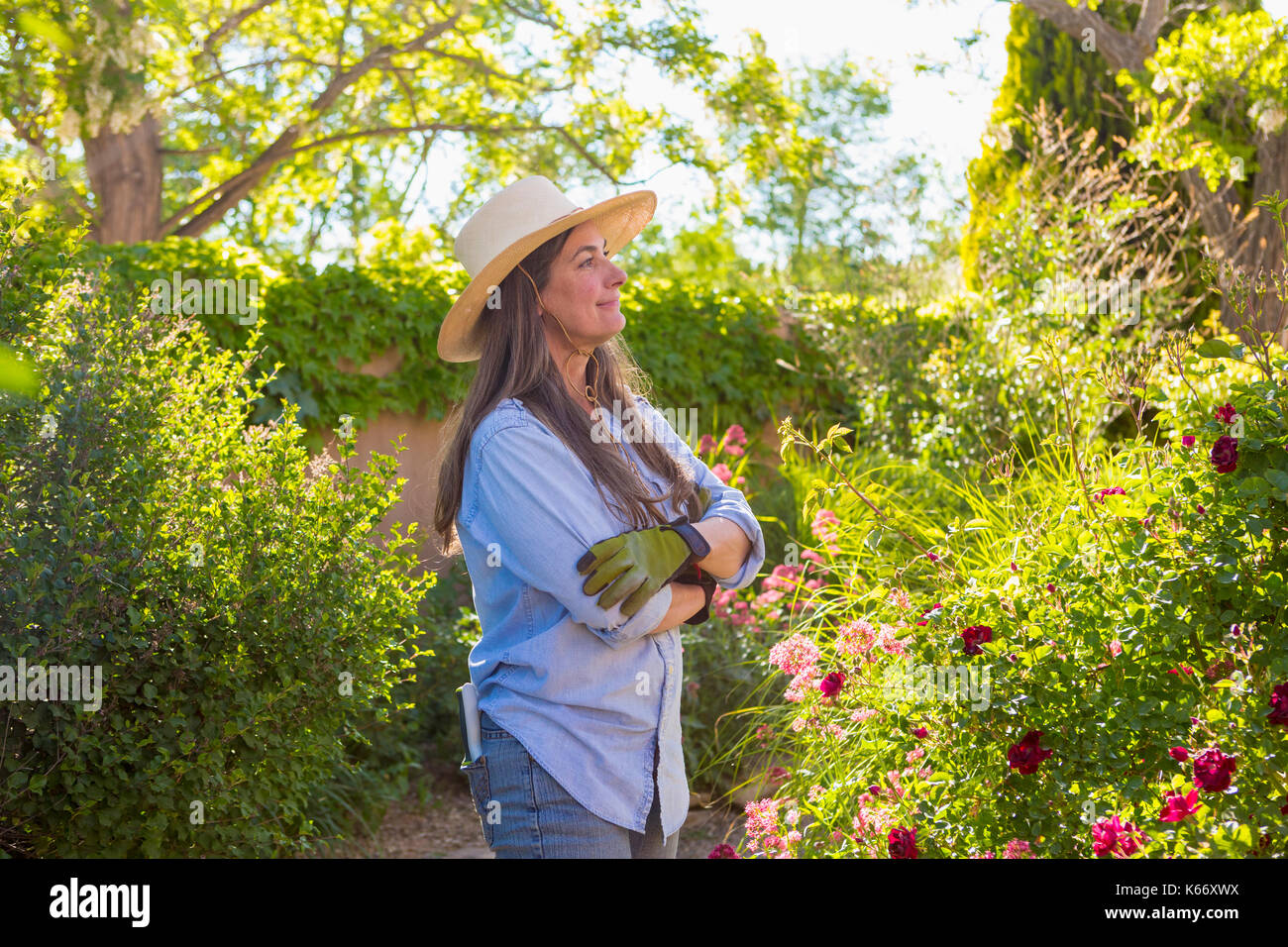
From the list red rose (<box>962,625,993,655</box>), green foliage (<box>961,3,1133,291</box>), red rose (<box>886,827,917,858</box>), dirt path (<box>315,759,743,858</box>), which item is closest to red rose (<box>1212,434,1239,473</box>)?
red rose (<box>962,625,993,655</box>)

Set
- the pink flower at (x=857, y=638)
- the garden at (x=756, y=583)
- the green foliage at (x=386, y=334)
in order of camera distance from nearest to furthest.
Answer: the garden at (x=756, y=583) → the pink flower at (x=857, y=638) → the green foliage at (x=386, y=334)

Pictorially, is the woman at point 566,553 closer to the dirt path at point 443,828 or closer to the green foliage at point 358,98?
the dirt path at point 443,828

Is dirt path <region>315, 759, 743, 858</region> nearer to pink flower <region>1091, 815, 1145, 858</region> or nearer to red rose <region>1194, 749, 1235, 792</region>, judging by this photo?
pink flower <region>1091, 815, 1145, 858</region>

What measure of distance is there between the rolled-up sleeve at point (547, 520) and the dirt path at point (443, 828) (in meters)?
2.62

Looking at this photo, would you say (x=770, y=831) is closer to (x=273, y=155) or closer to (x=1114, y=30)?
(x=1114, y=30)

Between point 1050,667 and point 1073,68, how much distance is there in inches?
299

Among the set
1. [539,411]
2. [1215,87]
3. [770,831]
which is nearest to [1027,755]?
[770,831]

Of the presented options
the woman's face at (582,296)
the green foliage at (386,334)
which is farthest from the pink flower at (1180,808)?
the green foliage at (386,334)

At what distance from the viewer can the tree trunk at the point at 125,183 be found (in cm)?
1109

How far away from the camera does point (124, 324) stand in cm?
372

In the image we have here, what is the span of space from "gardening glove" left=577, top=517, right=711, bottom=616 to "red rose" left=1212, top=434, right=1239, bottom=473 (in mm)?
1170

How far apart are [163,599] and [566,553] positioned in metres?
1.75
